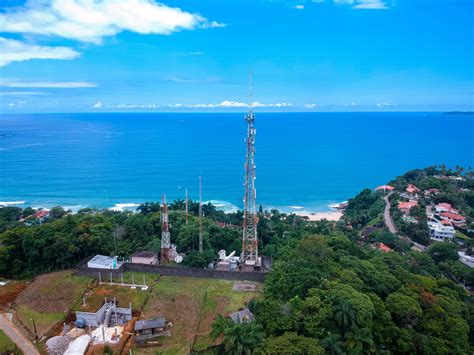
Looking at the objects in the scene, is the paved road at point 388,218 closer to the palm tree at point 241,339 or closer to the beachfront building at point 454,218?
the beachfront building at point 454,218

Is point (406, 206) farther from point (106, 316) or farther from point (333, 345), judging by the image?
point (106, 316)

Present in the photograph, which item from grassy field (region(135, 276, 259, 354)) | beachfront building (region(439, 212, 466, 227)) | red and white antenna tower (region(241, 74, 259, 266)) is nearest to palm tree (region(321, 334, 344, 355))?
grassy field (region(135, 276, 259, 354))

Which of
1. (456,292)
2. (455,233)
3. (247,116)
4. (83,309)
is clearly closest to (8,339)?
(83,309)

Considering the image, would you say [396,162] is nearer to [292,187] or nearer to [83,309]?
[292,187]

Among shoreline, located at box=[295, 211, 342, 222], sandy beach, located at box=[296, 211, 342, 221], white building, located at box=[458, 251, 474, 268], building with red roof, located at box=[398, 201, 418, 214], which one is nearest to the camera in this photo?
white building, located at box=[458, 251, 474, 268]

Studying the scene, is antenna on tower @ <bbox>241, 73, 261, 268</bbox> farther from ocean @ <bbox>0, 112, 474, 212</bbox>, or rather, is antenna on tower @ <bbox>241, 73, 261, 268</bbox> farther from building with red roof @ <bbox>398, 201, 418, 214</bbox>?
building with red roof @ <bbox>398, 201, 418, 214</bbox>

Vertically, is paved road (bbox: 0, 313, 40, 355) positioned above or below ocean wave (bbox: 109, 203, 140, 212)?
above

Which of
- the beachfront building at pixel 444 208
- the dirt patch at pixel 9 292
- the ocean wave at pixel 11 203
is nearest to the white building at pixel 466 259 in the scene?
the beachfront building at pixel 444 208
